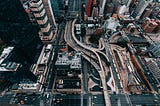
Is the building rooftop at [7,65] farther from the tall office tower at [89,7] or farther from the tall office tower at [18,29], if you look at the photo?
the tall office tower at [89,7]

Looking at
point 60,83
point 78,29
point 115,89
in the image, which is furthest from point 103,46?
point 60,83

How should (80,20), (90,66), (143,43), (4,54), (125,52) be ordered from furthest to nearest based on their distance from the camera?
(80,20)
(143,43)
(125,52)
(90,66)
(4,54)

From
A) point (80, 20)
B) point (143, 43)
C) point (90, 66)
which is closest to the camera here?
point (90, 66)

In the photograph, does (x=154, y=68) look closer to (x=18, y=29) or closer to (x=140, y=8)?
(x=140, y=8)

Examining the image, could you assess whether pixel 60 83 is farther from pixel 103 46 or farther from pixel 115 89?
pixel 103 46

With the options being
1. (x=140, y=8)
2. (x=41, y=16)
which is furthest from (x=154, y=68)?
(x=41, y=16)

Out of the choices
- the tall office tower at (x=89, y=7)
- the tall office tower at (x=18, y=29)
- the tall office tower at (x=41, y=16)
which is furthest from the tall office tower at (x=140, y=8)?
the tall office tower at (x=18, y=29)

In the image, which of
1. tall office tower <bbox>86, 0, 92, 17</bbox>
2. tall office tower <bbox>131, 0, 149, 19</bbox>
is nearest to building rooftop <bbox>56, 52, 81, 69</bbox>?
tall office tower <bbox>86, 0, 92, 17</bbox>
